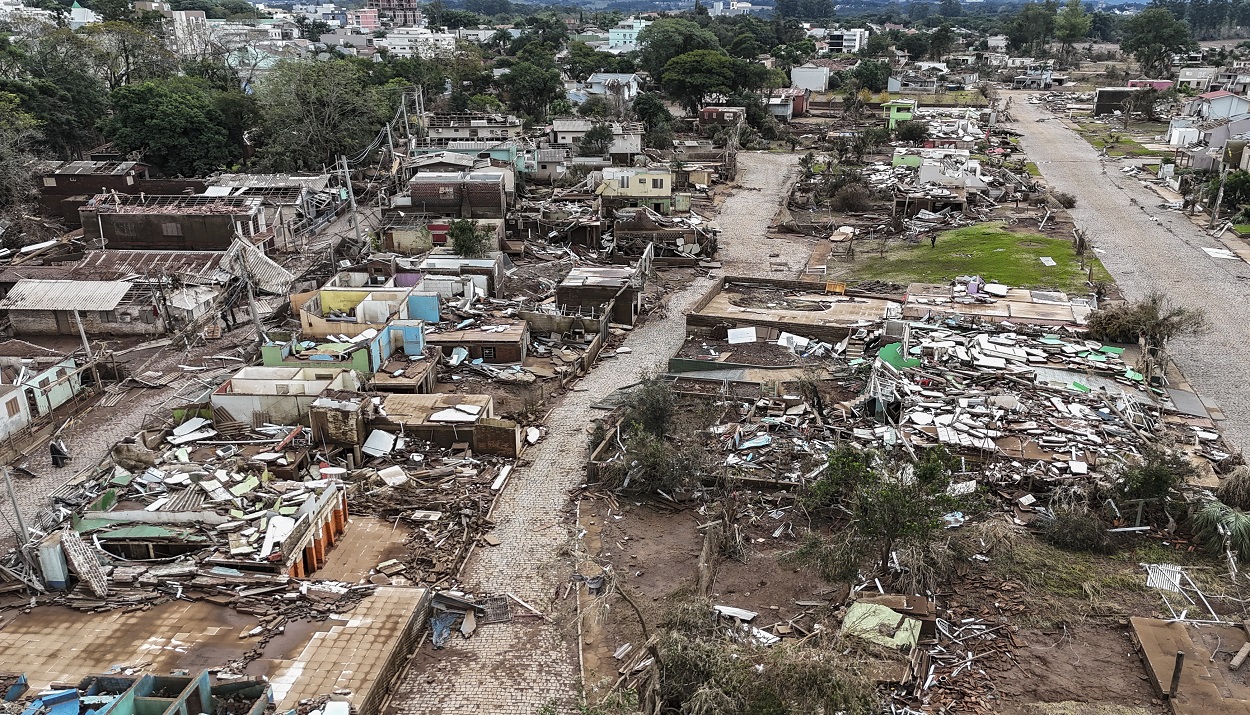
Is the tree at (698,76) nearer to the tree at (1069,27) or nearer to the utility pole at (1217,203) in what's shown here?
the utility pole at (1217,203)

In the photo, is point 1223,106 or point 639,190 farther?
point 1223,106

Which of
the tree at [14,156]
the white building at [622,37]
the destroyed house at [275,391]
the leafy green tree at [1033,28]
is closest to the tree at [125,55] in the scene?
the tree at [14,156]

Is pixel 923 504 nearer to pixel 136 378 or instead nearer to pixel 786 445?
pixel 786 445

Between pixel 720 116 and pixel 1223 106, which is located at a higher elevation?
pixel 720 116

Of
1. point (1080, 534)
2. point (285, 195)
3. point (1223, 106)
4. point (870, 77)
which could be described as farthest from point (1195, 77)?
point (1080, 534)

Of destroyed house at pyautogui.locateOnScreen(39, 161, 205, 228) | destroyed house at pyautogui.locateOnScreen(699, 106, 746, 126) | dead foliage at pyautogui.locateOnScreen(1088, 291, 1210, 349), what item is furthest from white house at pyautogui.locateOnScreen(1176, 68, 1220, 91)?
destroyed house at pyautogui.locateOnScreen(39, 161, 205, 228)

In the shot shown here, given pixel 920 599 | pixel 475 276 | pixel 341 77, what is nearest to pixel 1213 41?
pixel 341 77

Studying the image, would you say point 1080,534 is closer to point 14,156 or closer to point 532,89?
point 14,156
